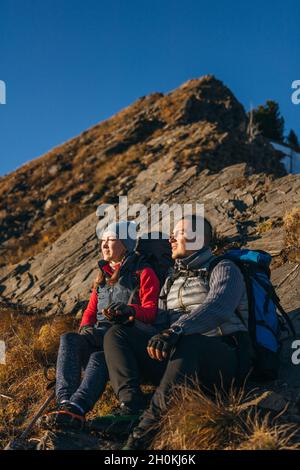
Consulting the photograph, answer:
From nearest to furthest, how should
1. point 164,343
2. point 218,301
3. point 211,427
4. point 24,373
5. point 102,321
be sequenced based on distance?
point 211,427
point 164,343
point 218,301
point 102,321
point 24,373

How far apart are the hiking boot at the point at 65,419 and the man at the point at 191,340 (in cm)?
38

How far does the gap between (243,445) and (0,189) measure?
24.0 m

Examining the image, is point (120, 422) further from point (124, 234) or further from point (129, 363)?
point (124, 234)

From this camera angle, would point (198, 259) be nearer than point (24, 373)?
Yes

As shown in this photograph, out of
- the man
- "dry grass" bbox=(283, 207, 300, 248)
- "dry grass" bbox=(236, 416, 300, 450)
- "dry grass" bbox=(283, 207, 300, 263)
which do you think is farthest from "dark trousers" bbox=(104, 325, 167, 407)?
"dry grass" bbox=(283, 207, 300, 248)

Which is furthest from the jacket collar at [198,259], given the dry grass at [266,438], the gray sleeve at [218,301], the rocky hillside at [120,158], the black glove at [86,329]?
the rocky hillside at [120,158]

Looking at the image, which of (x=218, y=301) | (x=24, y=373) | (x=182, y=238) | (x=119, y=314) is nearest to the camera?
(x=218, y=301)

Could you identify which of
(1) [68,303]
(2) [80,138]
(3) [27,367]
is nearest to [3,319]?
(1) [68,303]

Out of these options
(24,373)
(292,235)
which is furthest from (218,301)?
(292,235)

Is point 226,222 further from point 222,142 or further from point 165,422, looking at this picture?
point 222,142

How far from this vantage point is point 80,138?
31.0 meters

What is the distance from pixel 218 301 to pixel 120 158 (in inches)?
730

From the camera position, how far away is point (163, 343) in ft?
13.1

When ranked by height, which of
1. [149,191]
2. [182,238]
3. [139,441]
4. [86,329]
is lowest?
[139,441]
